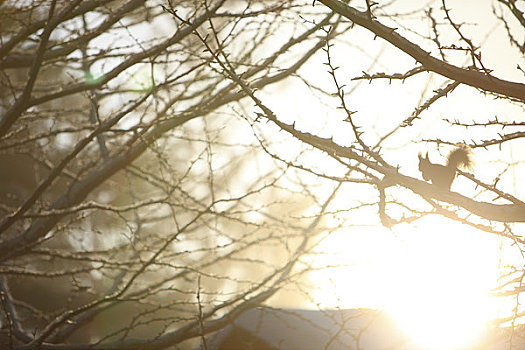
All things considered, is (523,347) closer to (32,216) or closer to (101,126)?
(101,126)

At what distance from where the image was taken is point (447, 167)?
117 inches

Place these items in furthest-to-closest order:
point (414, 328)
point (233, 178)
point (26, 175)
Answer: point (26, 175)
point (233, 178)
point (414, 328)

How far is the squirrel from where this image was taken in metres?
2.90

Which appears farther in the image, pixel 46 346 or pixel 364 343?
pixel 364 343

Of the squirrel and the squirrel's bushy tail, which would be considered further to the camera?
the squirrel's bushy tail

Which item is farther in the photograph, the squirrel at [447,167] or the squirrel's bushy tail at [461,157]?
the squirrel's bushy tail at [461,157]

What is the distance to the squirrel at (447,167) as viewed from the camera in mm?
2895

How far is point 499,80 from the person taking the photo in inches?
89.8

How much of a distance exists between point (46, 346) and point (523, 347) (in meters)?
3.45

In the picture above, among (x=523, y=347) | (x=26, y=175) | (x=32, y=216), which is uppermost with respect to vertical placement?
(x=26, y=175)

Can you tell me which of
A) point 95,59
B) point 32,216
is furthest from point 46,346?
point 95,59

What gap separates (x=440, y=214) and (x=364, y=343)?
9.59ft

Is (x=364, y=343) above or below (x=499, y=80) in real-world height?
below

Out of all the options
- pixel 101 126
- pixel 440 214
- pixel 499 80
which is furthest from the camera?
pixel 101 126
